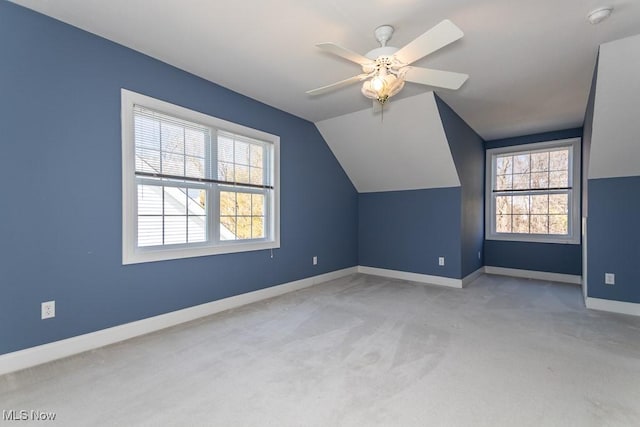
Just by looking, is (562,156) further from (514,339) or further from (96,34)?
(96,34)

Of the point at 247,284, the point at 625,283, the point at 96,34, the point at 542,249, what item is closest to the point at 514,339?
the point at 625,283

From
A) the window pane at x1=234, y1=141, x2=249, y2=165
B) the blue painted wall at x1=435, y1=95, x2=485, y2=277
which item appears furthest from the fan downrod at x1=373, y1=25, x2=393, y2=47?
the window pane at x1=234, y1=141, x2=249, y2=165

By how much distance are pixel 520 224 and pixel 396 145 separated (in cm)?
291

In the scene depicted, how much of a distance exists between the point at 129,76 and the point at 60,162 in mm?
957

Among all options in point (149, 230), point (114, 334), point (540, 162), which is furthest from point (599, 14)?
point (114, 334)

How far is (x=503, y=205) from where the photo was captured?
542cm

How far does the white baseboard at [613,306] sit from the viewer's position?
10.6 feet

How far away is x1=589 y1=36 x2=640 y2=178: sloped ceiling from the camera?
2502 millimetres

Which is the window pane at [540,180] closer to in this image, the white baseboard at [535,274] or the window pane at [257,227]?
the white baseboard at [535,274]

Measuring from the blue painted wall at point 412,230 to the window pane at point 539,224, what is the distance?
177cm

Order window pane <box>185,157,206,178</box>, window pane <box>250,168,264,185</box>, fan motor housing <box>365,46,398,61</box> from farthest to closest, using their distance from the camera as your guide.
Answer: window pane <box>250,168,264,185</box>
window pane <box>185,157,206,178</box>
fan motor housing <box>365,46,398,61</box>

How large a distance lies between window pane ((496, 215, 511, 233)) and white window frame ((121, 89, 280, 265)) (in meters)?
4.28

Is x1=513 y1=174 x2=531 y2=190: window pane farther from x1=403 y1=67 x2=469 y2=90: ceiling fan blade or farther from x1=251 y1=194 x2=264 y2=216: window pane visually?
x1=251 y1=194 x2=264 y2=216: window pane

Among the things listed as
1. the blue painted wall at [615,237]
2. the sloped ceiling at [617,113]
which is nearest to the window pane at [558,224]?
the blue painted wall at [615,237]
